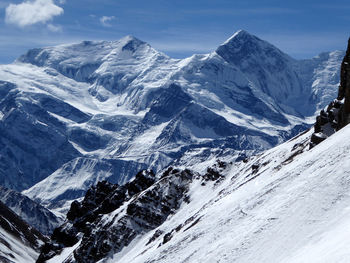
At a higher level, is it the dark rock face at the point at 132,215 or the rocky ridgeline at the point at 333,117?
the rocky ridgeline at the point at 333,117

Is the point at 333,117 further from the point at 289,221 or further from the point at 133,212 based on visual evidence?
the point at 133,212

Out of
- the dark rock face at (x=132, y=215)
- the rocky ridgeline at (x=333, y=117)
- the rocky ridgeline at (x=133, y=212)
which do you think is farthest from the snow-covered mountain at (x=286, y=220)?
the rocky ridgeline at (x=133, y=212)

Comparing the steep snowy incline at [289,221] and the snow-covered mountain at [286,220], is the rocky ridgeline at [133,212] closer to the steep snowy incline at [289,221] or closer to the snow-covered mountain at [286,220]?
the snow-covered mountain at [286,220]

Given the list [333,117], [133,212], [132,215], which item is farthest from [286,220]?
[133,212]

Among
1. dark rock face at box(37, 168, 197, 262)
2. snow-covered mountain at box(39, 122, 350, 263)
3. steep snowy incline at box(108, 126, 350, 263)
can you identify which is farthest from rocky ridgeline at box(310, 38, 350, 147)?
dark rock face at box(37, 168, 197, 262)

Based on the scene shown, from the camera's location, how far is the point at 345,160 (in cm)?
5666

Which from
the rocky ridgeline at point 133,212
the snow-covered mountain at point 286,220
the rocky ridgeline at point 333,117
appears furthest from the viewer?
the rocky ridgeline at point 133,212

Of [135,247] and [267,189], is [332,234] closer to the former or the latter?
[267,189]

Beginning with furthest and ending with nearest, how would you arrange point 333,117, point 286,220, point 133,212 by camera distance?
1. point 133,212
2. point 333,117
3. point 286,220

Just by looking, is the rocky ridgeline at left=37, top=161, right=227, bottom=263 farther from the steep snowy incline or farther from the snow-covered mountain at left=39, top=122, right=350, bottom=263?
the steep snowy incline

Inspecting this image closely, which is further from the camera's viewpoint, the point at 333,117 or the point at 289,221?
the point at 333,117

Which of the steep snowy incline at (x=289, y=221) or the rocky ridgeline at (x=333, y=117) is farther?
the rocky ridgeline at (x=333, y=117)

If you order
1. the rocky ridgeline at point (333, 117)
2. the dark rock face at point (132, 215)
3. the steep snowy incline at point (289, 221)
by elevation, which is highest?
the rocky ridgeline at point (333, 117)

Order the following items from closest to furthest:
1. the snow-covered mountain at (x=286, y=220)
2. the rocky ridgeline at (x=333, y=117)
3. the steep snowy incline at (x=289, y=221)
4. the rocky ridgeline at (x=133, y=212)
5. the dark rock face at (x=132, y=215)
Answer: the steep snowy incline at (x=289, y=221), the snow-covered mountain at (x=286, y=220), the rocky ridgeline at (x=333, y=117), the dark rock face at (x=132, y=215), the rocky ridgeline at (x=133, y=212)
